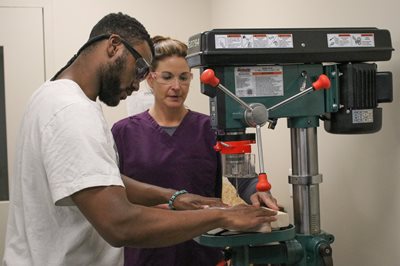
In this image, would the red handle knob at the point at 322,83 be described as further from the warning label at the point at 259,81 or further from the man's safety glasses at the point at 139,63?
the man's safety glasses at the point at 139,63

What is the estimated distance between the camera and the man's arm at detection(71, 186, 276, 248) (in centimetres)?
106

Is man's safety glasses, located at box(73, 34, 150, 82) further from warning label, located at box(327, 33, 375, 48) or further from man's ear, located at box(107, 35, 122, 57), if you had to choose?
warning label, located at box(327, 33, 375, 48)

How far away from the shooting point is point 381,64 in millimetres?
1587

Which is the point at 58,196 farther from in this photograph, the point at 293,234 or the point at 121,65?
the point at 293,234

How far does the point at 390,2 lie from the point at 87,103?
980 mm

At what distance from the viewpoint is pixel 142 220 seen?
110 centimetres

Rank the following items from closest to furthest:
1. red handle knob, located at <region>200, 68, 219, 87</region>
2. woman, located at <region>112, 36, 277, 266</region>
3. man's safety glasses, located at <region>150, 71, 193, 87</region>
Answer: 1. red handle knob, located at <region>200, 68, 219, 87</region>
2. woman, located at <region>112, 36, 277, 266</region>
3. man's safety glasses, located at <region>150, 71, 193, 87</region>

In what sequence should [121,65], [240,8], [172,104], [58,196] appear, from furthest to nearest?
[240,8], [172,104], [121,65], [58,196]

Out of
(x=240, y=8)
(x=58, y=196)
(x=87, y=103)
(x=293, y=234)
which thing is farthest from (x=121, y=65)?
(x=240, y=8)

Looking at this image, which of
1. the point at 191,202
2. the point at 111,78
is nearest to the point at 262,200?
the point at 191,202

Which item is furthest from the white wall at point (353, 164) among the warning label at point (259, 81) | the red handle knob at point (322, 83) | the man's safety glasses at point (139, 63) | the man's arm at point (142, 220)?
the man's safety glasses at point (139, 63)

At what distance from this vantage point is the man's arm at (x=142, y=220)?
41.9 inches

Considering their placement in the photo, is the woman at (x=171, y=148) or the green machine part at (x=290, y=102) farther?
the woman at (x=171, y=148)

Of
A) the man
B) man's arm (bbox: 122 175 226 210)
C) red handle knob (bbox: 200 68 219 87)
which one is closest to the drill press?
red handle knob (bbox: 200 68 219 87)
